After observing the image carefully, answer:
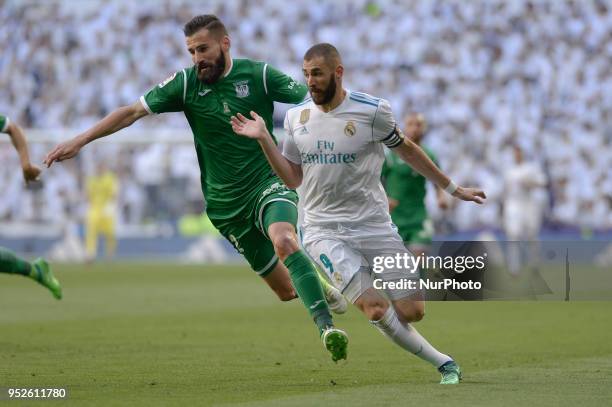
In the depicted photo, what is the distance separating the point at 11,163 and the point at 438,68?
1145 cm

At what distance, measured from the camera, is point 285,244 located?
8.55m

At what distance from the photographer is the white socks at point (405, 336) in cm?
809

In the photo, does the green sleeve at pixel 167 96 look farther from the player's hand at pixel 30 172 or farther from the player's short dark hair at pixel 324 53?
the player's short dark hair at pixel 324 53

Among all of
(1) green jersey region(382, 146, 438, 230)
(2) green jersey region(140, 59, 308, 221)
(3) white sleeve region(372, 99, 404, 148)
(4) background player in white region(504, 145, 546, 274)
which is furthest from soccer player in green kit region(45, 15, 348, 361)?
(4) background player in white region(504, 145, 546, 274)

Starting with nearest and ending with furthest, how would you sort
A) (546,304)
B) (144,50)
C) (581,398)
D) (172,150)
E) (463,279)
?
(581,398) < (463,279) < (546,304) < (172,150) < (144,50)

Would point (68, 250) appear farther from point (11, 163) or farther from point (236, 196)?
point (236, 196)

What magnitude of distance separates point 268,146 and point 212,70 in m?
1.47

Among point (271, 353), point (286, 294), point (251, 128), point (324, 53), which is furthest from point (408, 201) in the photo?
point (251, 128)

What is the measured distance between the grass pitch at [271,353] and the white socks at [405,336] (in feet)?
0.79

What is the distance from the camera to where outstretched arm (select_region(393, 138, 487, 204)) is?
8.23 m

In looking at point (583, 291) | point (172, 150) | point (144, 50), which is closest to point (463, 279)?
point (583, 291)

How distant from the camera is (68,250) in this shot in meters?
29.9

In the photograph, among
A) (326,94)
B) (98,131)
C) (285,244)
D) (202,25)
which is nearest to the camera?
(326,94)

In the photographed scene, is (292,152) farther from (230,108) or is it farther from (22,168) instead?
(22,168)
